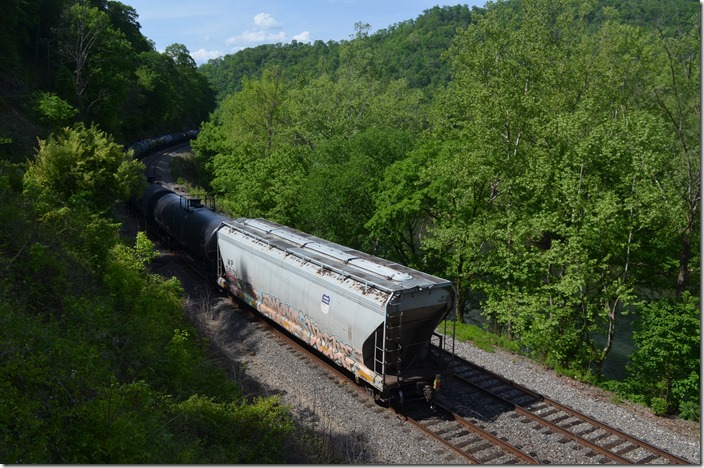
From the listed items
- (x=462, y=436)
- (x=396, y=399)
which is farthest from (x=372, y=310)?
(x=462, y=436)

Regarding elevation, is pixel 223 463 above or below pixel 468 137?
below

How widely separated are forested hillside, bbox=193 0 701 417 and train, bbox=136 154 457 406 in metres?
5.55

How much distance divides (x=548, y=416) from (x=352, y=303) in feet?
21.1

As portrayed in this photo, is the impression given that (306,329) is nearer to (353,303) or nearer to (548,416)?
(353,303)

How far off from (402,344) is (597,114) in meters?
16.5

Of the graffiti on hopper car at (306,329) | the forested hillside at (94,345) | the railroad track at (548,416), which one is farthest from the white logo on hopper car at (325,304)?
the railroad track at (548,416)

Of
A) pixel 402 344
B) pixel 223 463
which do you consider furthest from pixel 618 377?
pixel 223 463

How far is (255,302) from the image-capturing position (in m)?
21.7

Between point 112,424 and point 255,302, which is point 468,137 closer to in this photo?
point 255,302

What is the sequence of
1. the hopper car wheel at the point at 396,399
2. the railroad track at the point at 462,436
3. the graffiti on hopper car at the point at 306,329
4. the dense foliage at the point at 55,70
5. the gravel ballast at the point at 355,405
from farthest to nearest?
the dense foliage at the point at 55,70 → the graffiti on hopper car at the point at 306,329 → the hopper car wheel at the point at 396,399 → the gravel ballast at the point at 355,405 → the railroad track at the point at 462,436

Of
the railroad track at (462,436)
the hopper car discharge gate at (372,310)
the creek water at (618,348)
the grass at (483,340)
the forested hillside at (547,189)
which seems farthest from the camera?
the creek water at (618,348)

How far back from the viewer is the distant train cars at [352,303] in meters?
15.0

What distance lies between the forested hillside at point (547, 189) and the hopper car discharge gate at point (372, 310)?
242 inches

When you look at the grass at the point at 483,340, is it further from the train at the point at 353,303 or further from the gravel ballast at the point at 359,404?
the train at the point at 353,303
